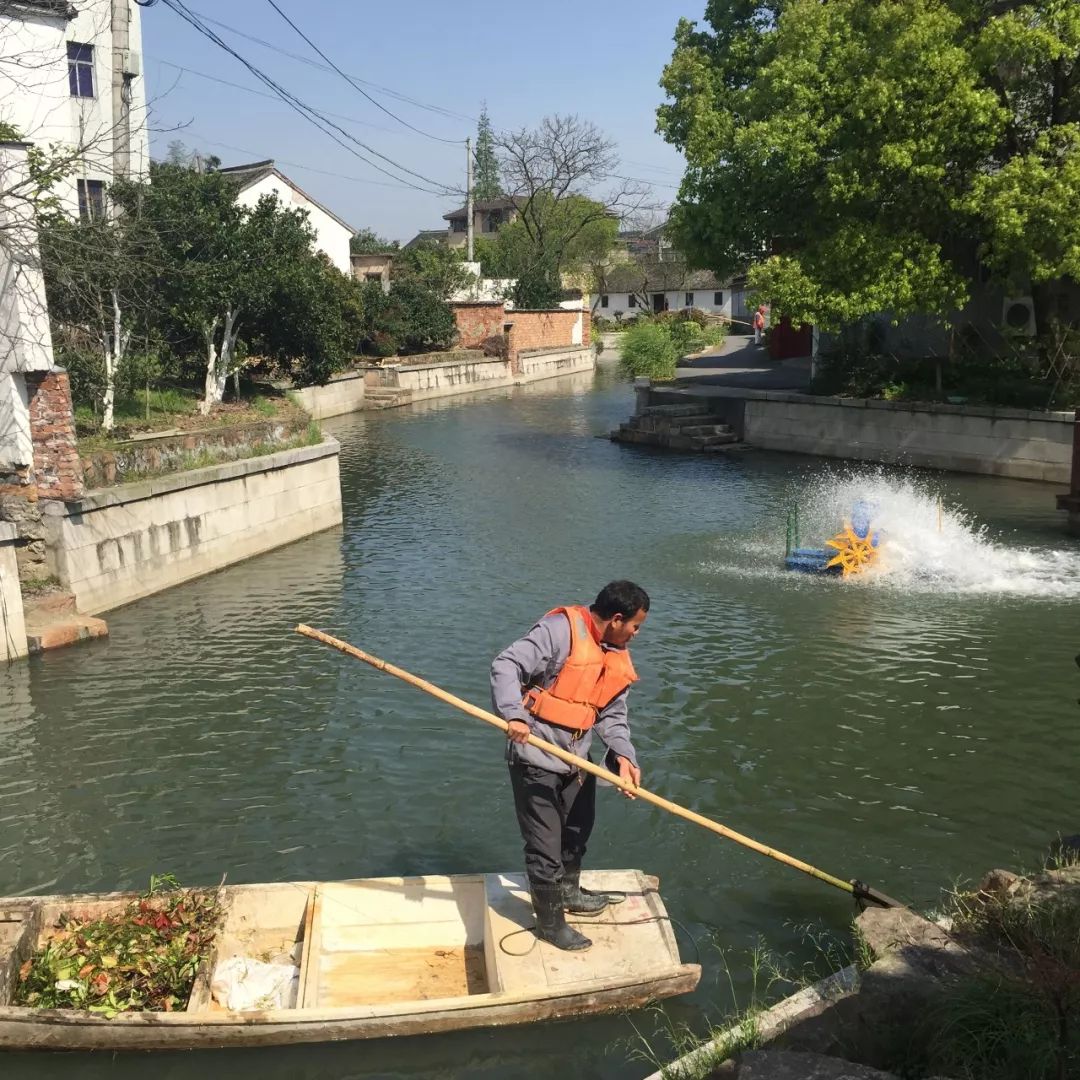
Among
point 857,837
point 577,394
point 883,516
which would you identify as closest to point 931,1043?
point 857,837

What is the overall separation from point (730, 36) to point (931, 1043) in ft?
88.8

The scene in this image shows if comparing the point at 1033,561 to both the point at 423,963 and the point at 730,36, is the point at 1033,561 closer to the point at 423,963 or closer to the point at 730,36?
the point at 423,963

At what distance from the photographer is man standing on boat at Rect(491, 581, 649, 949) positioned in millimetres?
5609

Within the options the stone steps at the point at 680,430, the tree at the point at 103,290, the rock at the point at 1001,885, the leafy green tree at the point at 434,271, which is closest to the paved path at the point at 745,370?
the stone steps at the point at 680,430

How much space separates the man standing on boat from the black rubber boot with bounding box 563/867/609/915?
0.16m

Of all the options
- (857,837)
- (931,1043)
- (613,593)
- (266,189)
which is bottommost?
(857,837)

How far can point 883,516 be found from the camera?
51.9ft

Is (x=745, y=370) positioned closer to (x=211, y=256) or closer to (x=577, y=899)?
(x=211, y=256)

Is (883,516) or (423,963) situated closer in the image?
(423,963)

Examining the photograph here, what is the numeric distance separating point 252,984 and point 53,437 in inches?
336

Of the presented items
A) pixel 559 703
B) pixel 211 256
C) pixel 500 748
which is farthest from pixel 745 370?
pixel 559 703

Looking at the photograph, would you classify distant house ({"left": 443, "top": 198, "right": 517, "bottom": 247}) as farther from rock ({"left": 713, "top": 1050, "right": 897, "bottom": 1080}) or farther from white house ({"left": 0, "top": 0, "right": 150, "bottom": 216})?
rock ({"left": 713, "top": 1050, "right": 897, "bottom": 1080})

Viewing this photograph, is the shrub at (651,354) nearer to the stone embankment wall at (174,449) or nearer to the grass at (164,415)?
the grass at (164,415)

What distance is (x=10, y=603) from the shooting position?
11.5 m
